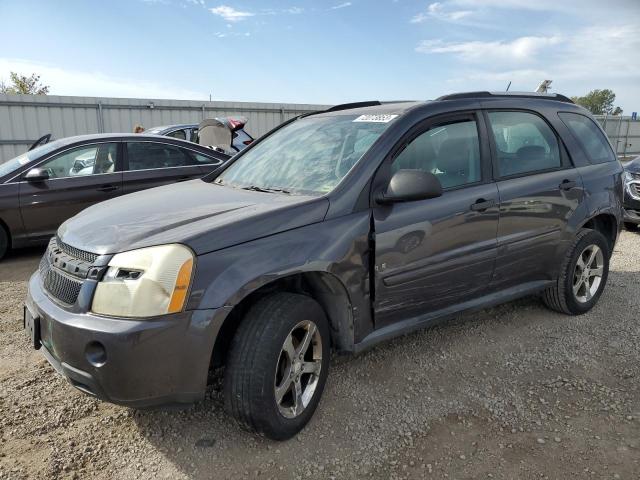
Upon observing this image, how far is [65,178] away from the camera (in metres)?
5.97

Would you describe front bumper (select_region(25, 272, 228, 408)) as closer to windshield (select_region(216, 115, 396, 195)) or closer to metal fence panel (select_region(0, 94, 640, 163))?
windshield (select_region(216, 115, 396, 195))

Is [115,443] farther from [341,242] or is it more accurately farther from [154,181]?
[154,181]

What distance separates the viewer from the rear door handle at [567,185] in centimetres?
370

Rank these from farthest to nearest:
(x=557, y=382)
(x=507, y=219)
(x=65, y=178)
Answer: (x=65, y=178)
(x=507, y=219)
(x=557, y=382)

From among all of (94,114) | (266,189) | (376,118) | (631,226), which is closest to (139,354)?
(266,189)

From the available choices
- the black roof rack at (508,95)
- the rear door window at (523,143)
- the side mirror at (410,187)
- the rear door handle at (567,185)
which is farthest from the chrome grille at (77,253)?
the rear door handle at (567,185)

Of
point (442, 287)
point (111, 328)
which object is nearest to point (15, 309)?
point (111, 328)

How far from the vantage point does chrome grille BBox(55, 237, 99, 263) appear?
2.27 meters

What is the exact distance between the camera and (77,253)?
2.38m

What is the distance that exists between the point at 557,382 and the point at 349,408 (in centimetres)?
134

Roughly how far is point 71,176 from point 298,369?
476cm

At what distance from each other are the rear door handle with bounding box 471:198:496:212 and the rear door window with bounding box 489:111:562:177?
0.87 ft

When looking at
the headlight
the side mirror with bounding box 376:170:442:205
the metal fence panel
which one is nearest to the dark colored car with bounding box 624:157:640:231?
the side mirror with bounding box 376:170:442:205

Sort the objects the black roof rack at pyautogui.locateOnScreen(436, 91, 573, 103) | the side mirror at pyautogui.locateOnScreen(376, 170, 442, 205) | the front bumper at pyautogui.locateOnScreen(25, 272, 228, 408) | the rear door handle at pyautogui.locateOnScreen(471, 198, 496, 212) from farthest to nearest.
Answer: the black roof rack at pyautogui.locateOnScreen(436, 91, 573, 103), the rear door handle at pyautogui.locateOnScreen(471, 198, 496, 212), the side mirror at pyautogui.locateOnScreen(376, 170, 442, 205), the front bumper at pyautogui.locateOnScreen(25, 272, 228, 408)
